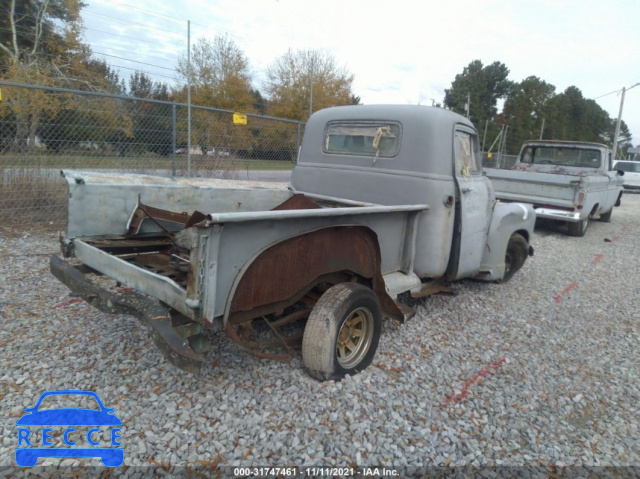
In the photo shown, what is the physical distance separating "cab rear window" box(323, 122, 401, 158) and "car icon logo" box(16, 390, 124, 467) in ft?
10.3

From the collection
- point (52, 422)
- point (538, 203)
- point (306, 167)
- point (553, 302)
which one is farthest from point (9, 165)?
point (538, 203)

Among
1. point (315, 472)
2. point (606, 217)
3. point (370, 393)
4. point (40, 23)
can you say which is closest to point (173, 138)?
point (370, 393)

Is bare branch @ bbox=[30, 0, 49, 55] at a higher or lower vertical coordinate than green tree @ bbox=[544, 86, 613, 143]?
lower

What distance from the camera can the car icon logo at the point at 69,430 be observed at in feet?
7.13

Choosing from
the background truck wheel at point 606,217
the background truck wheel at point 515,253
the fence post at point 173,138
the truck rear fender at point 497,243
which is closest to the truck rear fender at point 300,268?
the truck rear fender at point 497,243

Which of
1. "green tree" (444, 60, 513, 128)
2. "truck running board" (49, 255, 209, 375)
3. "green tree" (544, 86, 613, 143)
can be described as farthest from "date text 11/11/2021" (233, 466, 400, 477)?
"green tree" (544, 86, 613, 143)

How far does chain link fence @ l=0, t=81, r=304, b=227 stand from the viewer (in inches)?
249

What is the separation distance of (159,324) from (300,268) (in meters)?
0.89

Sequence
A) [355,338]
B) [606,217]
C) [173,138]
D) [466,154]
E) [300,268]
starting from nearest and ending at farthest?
[300,268], [355,338], [466,154], [173,138], [606,217]

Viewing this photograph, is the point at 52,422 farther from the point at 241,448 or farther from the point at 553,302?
the point at 553,302

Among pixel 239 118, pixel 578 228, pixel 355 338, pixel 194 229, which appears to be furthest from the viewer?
pixel 578 228

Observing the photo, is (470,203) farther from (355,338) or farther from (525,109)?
(525,109)

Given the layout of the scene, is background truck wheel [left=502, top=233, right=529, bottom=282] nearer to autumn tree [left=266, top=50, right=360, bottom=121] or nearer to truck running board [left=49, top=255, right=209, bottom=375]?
truck running board [left=49, top=255, right=209, bottom=375]

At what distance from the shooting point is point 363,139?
14.2 ft
